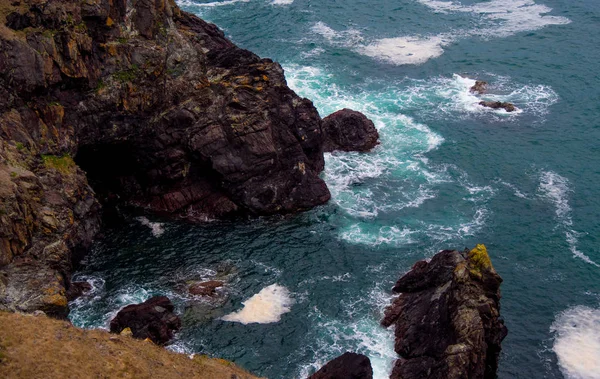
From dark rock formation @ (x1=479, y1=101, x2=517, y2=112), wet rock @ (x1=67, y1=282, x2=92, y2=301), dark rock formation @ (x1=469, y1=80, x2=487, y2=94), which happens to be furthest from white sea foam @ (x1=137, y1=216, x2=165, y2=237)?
dark rock formation @ (x1=469, y1=80, x2=487, y2=94)

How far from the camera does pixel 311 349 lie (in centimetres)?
5759

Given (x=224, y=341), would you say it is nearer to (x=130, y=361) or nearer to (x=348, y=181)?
(x=130, y=361)

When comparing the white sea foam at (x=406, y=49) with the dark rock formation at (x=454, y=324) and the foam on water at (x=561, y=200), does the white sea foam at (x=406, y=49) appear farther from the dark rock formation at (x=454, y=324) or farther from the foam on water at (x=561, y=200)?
the dark rock formation at (x=454, y=324)

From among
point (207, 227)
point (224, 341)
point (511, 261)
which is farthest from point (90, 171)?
point (511, 261)

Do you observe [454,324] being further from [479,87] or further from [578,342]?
[479,87]

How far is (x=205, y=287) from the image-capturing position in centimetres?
6419

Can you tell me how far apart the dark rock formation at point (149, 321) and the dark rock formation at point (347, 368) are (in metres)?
13.9

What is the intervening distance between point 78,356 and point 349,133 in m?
55.1

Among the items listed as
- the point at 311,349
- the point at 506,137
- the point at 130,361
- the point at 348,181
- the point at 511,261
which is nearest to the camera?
the point at 130,361

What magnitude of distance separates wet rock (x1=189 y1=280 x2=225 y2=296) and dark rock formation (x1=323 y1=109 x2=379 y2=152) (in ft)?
102

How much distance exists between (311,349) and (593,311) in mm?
28562

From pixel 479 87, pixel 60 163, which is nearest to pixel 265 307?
pixel 60 163

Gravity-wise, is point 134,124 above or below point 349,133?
above

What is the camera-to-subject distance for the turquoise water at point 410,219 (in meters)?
59.5
